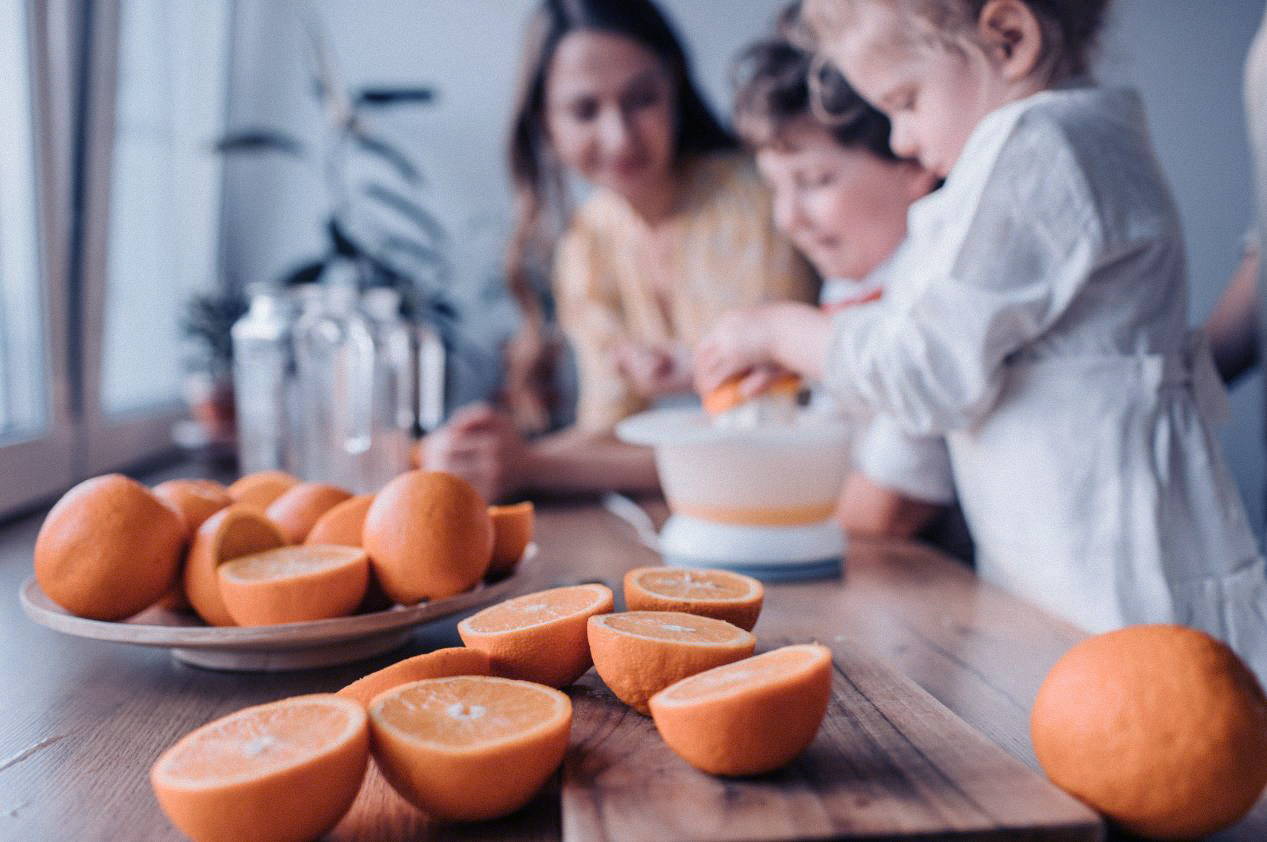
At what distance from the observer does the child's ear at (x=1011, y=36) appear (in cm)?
95

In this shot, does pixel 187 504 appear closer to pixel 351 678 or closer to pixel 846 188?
pixel 351 678

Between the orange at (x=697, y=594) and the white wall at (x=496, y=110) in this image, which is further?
the white wall at (x=496, y=110)

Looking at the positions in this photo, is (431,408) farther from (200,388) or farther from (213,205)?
(213,205)

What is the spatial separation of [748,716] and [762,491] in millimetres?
594

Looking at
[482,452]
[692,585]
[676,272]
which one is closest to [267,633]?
[692,585]

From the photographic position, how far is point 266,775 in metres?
0.38

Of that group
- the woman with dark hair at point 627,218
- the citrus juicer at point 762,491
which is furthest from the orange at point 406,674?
the woman with dark hair at point 627,218

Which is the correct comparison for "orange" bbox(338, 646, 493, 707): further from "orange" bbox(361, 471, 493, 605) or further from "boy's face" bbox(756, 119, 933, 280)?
"boy's face" bbox(756, 119, 933, 280)

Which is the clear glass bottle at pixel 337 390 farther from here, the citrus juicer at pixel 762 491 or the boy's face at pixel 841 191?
the boy's face at pixel 841 191

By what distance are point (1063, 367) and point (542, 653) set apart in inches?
23.9

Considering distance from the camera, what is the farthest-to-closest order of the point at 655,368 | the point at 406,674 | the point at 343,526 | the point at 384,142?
1. the point at 384,142
2. the point at 655,368
3. the point at 343,526
4. the point at 406,674

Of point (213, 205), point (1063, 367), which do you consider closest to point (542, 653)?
point (1063, 367)

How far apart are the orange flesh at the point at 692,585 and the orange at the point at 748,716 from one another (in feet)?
0.51

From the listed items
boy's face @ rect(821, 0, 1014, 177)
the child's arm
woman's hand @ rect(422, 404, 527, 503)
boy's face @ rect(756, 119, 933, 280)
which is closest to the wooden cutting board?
the child's arm
